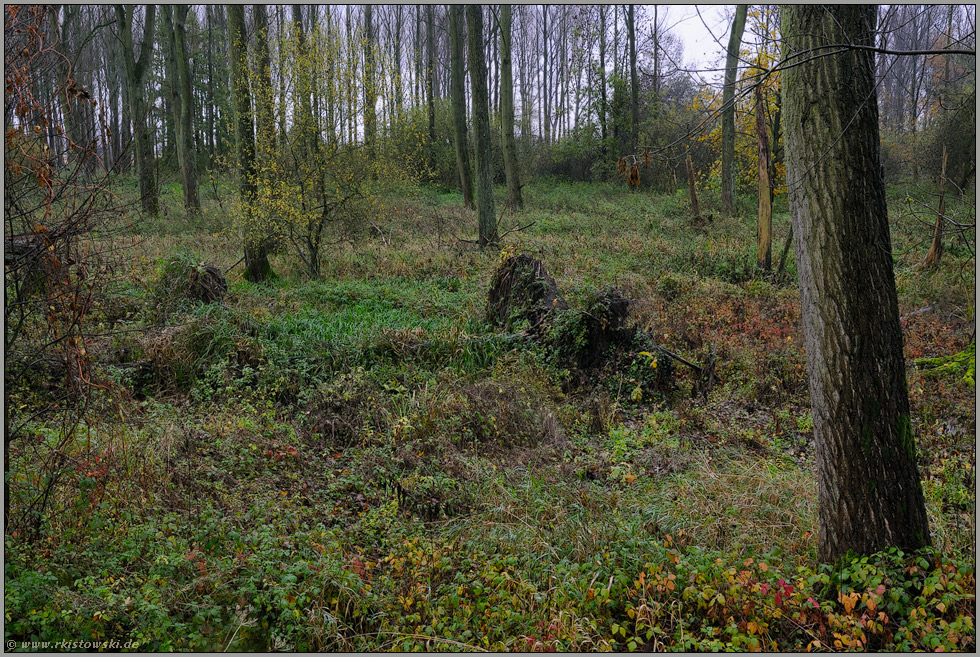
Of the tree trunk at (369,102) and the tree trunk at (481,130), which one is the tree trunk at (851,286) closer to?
the tree trunk at (481,130)

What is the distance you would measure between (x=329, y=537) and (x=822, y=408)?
133 inches

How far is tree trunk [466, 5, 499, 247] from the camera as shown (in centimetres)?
1399

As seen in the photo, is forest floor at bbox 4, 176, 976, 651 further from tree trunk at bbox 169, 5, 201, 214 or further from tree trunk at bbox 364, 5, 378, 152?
tree trunk at bbox 169, 5, 201, 214

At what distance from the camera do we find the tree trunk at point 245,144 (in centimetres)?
1110

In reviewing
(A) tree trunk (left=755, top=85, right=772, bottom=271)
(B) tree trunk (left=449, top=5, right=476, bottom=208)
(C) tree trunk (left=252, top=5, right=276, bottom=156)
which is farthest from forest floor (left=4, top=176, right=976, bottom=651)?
(B) tree trunk (left=449, top=5, right=476, bottom=208)

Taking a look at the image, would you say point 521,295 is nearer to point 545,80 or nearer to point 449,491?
point 449,491

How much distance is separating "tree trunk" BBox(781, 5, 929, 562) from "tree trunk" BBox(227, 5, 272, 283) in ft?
33.1

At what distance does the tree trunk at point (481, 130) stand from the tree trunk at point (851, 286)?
1065 cm

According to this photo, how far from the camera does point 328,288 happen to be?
10484mm

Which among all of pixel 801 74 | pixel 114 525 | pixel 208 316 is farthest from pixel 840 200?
pixel 208 316

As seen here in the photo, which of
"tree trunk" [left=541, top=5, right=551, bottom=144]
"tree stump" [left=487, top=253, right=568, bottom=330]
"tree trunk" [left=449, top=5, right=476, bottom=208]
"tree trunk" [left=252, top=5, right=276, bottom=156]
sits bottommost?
"tree stump" [left=487, top=253, right=568, bottom=330]

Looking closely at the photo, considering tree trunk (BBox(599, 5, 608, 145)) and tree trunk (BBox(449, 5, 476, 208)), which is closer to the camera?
tree trunk (BBox(449, 5, 476, 208))

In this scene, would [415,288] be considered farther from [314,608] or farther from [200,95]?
[200,95]

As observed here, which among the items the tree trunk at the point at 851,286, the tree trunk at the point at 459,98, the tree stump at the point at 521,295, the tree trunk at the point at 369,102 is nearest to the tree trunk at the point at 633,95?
the tree trunk at the point at 459,98
